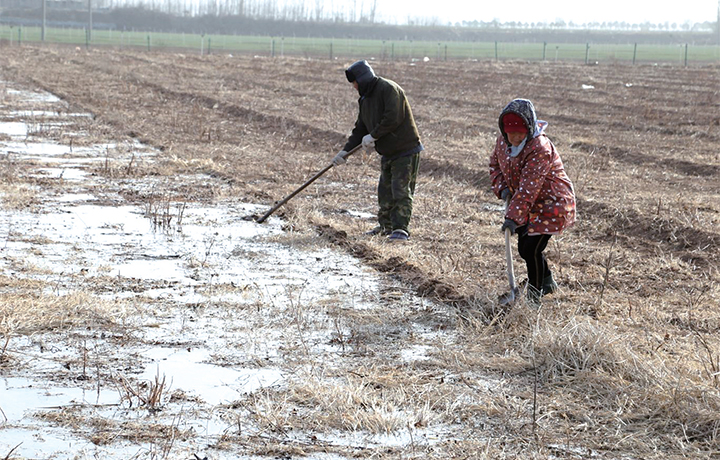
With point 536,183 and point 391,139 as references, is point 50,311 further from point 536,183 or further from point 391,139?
point 391,139

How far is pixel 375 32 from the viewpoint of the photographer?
4545 inches

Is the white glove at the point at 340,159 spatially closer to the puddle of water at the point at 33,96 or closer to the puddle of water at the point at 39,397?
the puddle of water at the point at 39,397

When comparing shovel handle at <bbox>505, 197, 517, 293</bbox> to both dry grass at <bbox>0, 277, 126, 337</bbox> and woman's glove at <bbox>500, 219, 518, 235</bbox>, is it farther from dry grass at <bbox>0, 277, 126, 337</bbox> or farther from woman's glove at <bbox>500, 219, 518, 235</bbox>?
dry grass at <bbox>0, 277, 126, 337</bbox>

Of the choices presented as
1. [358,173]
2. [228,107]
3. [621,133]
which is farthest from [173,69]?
[358,173]

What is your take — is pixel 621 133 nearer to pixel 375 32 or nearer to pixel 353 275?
pixel 353 275

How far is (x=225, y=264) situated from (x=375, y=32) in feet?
364

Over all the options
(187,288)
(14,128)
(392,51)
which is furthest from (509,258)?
(392,51)

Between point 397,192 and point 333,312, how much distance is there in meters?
2.48

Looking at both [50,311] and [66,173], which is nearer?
[50,311]

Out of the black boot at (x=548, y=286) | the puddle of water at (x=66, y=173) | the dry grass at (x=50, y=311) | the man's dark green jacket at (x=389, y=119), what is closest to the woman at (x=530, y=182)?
the black boot at (x=548, y=286)

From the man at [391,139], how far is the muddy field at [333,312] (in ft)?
1.02

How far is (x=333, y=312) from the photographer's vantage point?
611 centimetres

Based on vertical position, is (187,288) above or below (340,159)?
below

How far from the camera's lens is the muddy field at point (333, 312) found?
4266 millimetres
